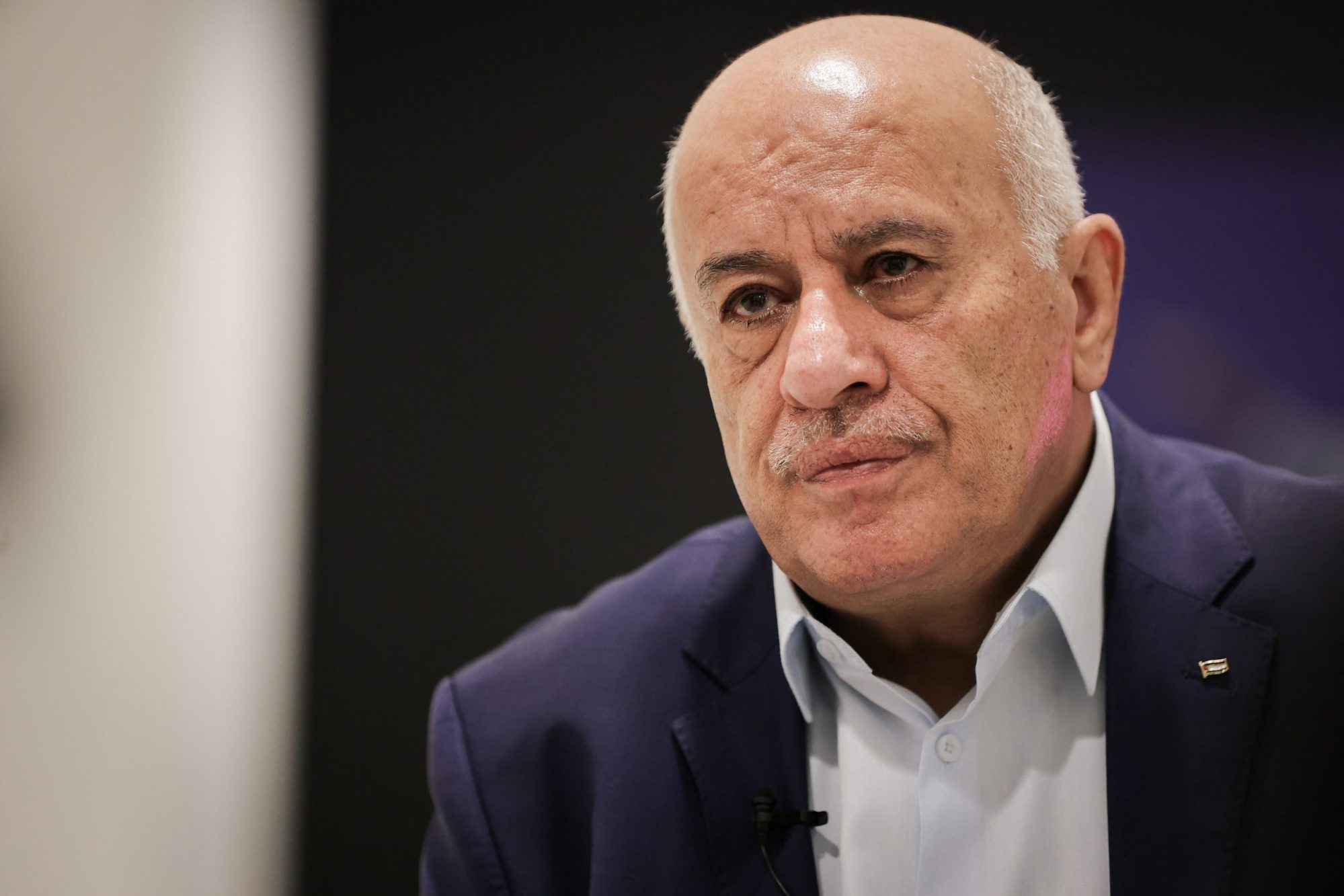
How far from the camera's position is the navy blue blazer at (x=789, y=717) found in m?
1.69

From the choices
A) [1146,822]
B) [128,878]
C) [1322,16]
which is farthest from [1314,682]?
[128,878]

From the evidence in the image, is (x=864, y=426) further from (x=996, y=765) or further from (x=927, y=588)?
(x=996, y=765)

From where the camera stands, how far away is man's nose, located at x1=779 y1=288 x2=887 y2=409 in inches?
66.0

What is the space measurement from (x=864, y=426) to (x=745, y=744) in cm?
63

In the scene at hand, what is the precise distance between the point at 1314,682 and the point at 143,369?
2.23m

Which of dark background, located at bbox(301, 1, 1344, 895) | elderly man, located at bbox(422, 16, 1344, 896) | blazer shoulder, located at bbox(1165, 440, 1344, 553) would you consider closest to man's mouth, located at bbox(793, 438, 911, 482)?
elderly man, located at bbox(422, 16, 1344, 896)

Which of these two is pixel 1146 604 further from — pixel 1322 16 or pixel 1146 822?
pixel 1322 16

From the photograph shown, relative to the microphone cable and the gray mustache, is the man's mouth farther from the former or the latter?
the microphone cable

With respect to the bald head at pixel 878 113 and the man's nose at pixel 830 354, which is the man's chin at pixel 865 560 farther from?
the bald head at pixel 878 113

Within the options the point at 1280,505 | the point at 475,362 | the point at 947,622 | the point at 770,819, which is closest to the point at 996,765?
the point at 947,622

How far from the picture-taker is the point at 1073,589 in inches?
72.5

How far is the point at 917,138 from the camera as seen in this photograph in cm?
174

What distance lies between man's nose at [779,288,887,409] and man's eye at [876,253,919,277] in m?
0.07

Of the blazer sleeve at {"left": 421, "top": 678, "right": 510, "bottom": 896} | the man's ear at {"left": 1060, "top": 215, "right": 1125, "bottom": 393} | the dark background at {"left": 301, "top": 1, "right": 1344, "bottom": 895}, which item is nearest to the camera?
the man's ear at {"left": 1060, "top": 215, "right": 1125, "bottom": 393}
